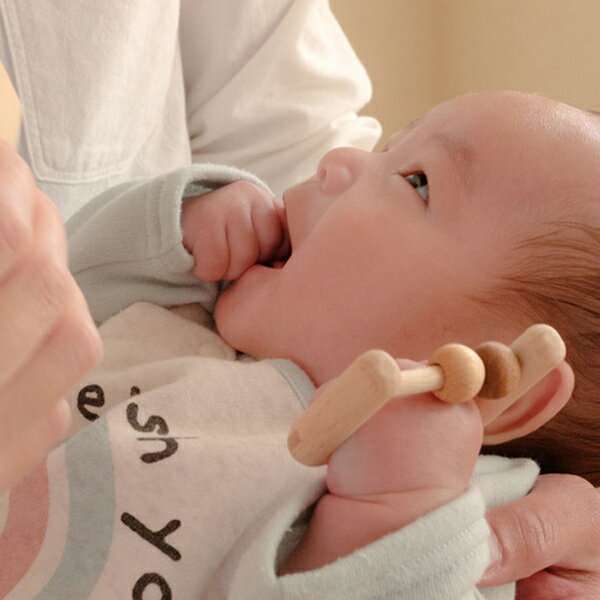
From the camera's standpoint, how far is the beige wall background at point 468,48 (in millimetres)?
1432

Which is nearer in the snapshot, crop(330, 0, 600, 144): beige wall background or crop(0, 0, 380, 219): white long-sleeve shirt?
crop(0, 0, 380, 219): white long-sleeve shirt

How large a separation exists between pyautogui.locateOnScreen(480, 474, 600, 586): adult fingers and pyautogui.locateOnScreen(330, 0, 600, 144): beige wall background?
Answer: 92cm

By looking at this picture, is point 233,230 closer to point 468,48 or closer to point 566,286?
point 566,286

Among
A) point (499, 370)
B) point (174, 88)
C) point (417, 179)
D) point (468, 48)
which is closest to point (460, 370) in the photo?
point (499, 370)

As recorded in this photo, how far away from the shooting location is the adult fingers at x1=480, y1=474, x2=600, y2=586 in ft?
1.69

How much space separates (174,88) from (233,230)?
0.36 m

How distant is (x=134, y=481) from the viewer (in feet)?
1.53

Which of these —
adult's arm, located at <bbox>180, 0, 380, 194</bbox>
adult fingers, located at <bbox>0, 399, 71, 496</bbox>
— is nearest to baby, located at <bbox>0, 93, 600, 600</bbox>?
adult fingers, located at <bbox>0, 399, 71, 496</bbox>

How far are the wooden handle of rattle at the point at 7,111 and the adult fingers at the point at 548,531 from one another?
0.34m

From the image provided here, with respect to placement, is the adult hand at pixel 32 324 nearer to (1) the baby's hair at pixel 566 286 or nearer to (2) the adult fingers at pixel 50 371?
(2) the adult fingers at pixel 50 371

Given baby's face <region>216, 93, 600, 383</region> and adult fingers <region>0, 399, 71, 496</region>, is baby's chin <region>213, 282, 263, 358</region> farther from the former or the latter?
adult fingers <region>0, 399, 71, 496</region>

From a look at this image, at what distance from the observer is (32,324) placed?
0.29 metres

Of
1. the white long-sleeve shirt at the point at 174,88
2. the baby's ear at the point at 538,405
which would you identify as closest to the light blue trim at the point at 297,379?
the baby's ear at the point at 538,405

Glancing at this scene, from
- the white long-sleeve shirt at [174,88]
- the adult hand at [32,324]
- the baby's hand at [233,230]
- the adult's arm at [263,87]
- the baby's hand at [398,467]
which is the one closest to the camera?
the adult hand at [32,324]
